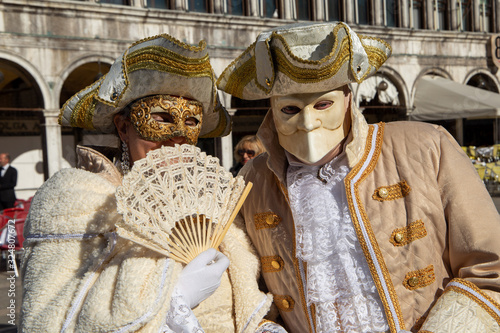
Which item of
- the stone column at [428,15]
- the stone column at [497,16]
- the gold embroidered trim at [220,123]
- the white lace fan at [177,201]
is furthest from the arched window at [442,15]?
the white lace fan at [177,201]

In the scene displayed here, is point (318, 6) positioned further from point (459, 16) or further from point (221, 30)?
point (459, 16)

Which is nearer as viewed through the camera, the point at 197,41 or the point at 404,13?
the point at 197,41

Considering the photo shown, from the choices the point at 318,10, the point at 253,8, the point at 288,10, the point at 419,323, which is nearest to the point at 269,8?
the point at 288,10

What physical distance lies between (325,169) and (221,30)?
1081 cm

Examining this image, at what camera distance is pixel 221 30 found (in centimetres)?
1249

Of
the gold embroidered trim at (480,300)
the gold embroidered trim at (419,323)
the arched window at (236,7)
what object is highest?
the arched window at (236,7)

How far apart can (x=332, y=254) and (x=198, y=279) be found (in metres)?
0.54

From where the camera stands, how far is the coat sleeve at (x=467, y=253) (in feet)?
6.08

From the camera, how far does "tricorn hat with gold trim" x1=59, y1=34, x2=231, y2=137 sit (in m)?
2.05

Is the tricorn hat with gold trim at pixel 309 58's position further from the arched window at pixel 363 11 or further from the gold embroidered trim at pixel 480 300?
the arched window at pixel 363 11

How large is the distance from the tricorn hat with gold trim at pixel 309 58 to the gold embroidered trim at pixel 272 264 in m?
0.65

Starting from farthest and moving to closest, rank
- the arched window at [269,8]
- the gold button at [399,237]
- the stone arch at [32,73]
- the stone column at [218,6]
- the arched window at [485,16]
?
1. the arched window at [485,16]
2. the arched window at [269,8]
3. the stone column at [218,6]
4. the stone arch at [32,73]
5. the gold button at [399,237]

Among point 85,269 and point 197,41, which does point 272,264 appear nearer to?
point 85,269

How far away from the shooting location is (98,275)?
184cm
